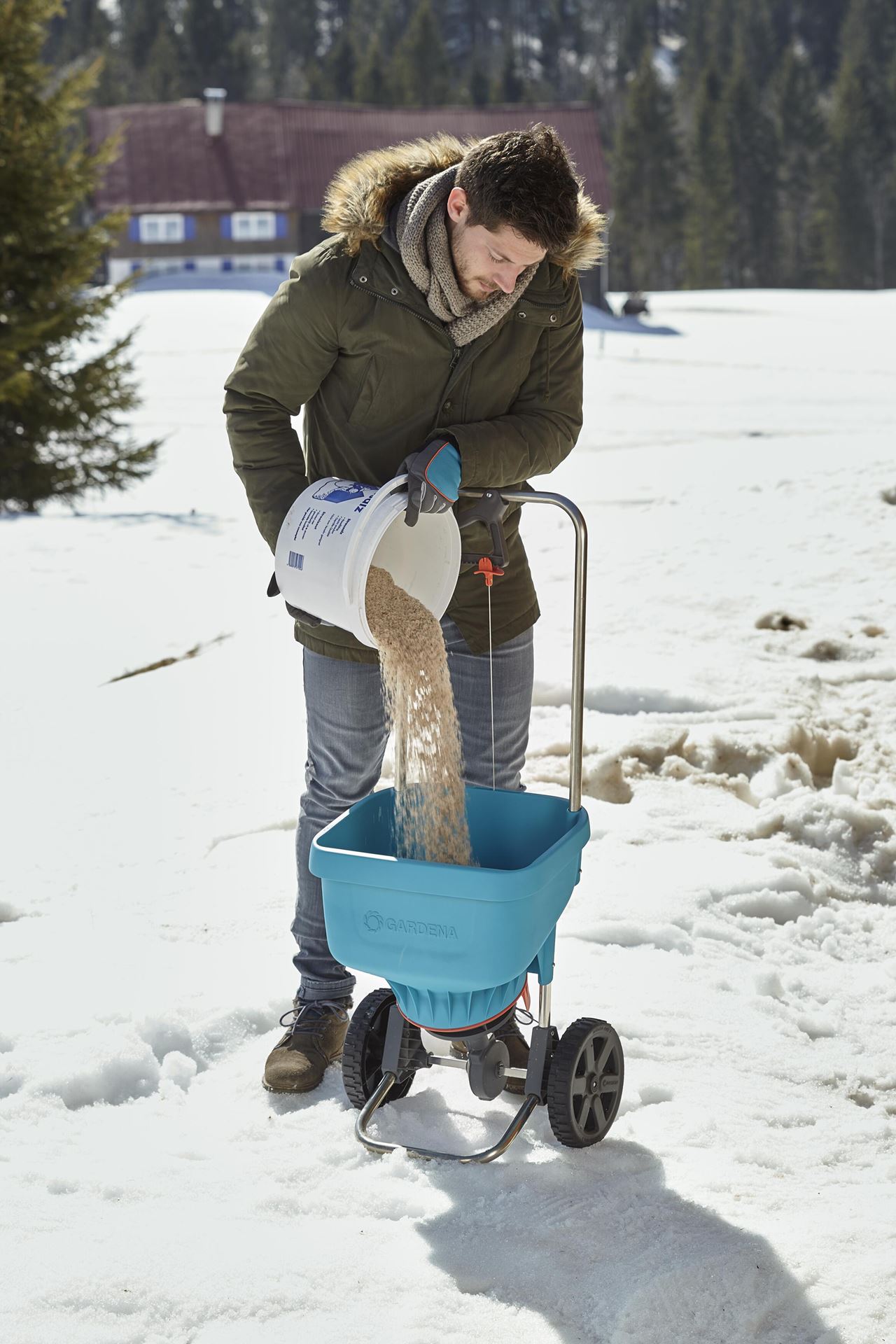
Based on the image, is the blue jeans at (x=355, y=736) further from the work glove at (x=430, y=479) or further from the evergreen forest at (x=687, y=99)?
the evergreen forest at (x=687, y=99)

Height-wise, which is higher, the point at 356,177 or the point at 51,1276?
the point at 356,177

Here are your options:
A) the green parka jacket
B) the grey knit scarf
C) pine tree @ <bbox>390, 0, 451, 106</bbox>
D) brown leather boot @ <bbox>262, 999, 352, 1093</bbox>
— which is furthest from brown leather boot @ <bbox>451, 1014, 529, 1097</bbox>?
pine tree @ <bbox>390, 0, 451, 106</bbox>

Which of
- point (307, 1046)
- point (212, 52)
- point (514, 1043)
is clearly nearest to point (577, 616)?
point (514, 1043)

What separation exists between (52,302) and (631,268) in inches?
1651

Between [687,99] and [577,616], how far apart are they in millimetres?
59895

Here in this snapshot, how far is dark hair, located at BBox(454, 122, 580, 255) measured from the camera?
1.97 meters

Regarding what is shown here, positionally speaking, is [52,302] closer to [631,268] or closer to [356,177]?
[356,177]

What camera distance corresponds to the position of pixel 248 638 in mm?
4926

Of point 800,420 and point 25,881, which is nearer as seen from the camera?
point 25,881

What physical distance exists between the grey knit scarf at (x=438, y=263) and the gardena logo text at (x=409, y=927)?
0.93m

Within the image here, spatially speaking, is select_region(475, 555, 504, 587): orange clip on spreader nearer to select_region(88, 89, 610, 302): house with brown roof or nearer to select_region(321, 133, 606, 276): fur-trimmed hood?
select_region(321, 133, 606, 276): fur-trimmed hood

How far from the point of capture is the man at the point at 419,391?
6.75 feet

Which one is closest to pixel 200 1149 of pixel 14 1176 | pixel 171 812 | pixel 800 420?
pixel 14 1176

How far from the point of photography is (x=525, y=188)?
6.44 feet
